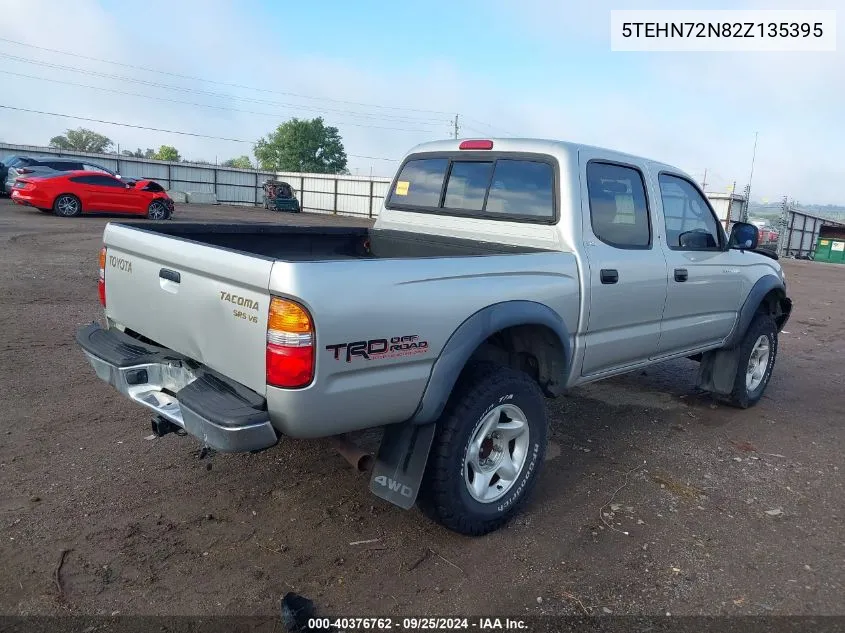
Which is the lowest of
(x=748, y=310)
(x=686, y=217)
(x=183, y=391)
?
(x=183, y=391)

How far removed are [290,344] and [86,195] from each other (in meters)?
20.3

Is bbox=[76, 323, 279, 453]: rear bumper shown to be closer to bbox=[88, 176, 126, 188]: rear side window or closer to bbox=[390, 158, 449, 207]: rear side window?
bbox=[390, 158, 449, 207]: rear side window

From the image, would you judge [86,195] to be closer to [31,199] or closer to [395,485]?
[31,199]

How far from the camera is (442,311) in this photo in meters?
2.93

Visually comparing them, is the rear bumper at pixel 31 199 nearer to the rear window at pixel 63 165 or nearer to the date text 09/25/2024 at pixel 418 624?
the rear window at pixel 63 165

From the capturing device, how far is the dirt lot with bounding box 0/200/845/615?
2.87 metres

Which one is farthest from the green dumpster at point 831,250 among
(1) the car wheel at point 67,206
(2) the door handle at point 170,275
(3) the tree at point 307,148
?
(3) the tree at point 307,148

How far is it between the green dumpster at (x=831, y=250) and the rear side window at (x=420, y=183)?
108ft

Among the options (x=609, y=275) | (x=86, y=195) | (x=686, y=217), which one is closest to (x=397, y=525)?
(x=609, y=275)

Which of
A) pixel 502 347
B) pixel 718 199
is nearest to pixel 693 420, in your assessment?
pixel 502 347

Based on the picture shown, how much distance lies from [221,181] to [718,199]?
92.4 feet

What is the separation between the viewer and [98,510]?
3.38 m

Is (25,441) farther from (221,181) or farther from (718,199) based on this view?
(221,181)

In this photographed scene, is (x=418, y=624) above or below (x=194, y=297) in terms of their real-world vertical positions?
below
